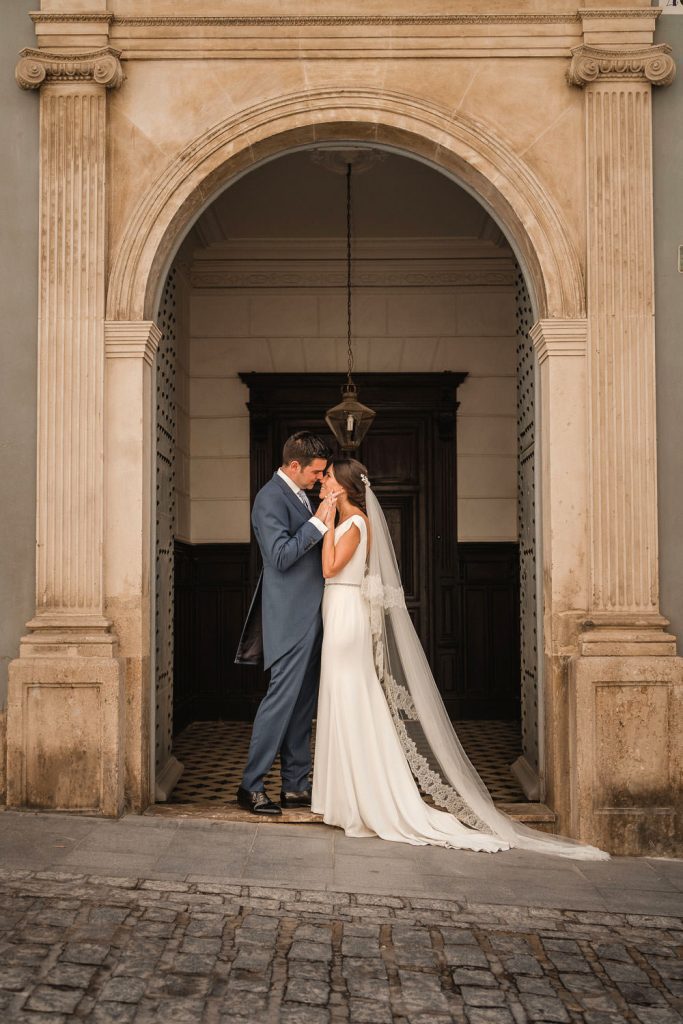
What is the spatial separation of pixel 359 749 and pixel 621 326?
2823 millimetres

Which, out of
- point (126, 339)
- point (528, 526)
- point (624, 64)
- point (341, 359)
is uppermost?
point (624, 64)

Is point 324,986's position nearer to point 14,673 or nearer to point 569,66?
point 14,673

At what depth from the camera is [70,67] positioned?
20.1 feet

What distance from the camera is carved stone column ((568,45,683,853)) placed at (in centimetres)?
575

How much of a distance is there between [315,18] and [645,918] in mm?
5108

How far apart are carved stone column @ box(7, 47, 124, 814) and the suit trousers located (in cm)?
78

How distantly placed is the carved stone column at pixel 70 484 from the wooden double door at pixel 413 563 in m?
4.50

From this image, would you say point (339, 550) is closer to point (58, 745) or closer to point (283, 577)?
point (283, 577)

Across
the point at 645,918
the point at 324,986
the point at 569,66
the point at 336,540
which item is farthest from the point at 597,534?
the point at 324,986

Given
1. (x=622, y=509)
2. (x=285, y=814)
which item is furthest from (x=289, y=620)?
(x=622, y=509)

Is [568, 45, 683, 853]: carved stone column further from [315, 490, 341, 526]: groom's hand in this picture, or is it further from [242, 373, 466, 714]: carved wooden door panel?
[242, 373, 466, 714]: carved wooden door panel

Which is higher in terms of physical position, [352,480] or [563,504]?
[352,480]

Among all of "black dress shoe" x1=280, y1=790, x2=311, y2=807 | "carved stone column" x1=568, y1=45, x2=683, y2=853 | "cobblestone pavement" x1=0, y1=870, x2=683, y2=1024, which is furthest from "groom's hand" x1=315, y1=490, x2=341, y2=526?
"cobblestone pavement" x1=0, y1=870, x2=683, y2=1024

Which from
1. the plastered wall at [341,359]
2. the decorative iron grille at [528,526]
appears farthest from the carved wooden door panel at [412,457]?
the decorative iron grille at [528,526]
